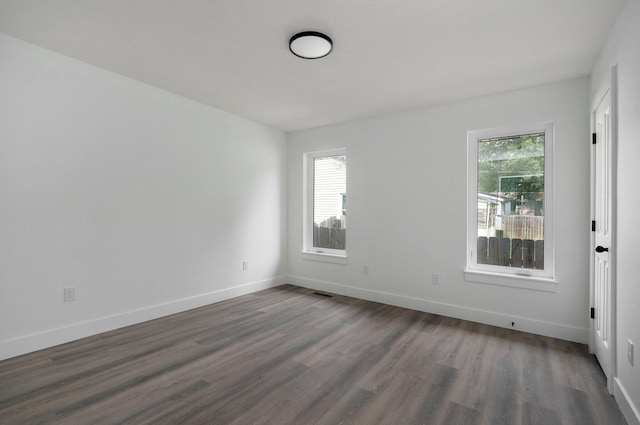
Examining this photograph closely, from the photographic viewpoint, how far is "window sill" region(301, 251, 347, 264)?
4633 mm

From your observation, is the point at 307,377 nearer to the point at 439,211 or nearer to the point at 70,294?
the point at 70,294

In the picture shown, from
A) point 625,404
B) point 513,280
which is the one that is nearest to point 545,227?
point 513,280

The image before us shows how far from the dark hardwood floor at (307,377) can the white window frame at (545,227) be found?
531 mm

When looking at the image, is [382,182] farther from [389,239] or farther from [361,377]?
[361,377]

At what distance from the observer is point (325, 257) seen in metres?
4.79

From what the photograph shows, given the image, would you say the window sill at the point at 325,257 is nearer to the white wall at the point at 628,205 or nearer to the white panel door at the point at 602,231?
the white panel door at the point at 602,231

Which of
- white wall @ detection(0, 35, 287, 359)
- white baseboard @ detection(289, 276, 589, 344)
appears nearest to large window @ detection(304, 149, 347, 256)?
white baseboard @ detection(289, 276, 589, 344)

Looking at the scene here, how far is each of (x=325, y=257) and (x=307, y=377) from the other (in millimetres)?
2548

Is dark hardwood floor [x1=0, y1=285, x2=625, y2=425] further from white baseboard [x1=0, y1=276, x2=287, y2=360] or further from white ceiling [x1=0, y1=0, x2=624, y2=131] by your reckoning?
white ceiling [x1=0, y1=0, x2=624, y2=131]

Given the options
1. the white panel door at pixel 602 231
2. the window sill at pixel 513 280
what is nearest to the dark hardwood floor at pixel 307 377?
the white panel door at pixel 602 231

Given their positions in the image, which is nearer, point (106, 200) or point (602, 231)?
point (602, 231)

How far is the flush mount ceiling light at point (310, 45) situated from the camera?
92.0 inches

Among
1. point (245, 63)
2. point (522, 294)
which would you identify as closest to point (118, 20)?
point (245, 63)

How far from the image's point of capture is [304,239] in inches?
201
